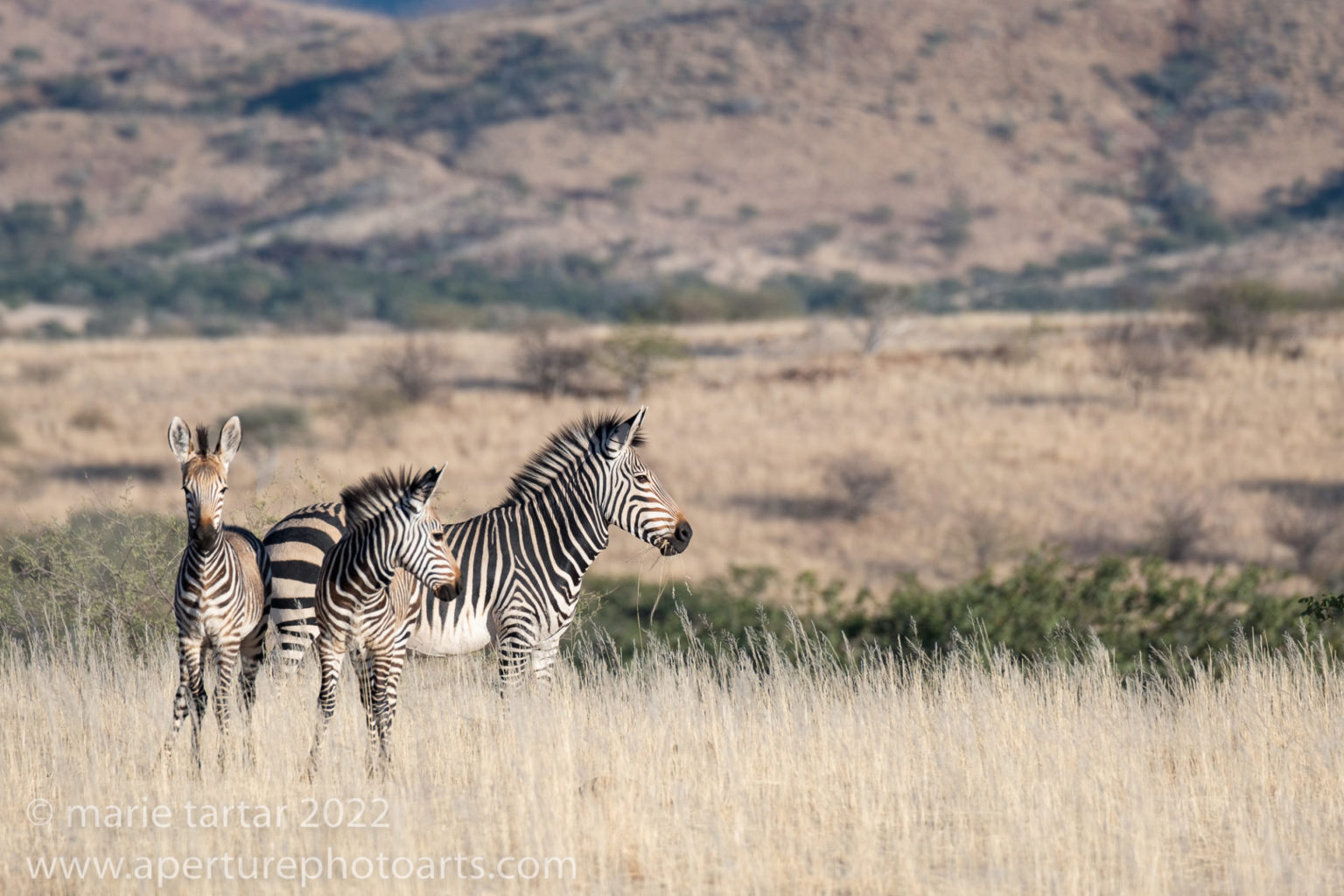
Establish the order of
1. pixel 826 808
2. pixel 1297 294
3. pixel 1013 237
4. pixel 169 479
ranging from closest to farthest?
pixel 826 808 < pixel 169 479 < pixel 1297 294 < pixel 1013 237

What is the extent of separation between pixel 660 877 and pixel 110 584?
6.77m

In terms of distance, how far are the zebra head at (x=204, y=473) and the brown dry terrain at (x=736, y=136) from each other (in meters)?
92.3

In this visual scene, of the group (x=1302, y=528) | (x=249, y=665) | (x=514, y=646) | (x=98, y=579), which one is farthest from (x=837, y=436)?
(x=249, y=665)

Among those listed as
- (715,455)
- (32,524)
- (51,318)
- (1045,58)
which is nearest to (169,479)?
(715,455)

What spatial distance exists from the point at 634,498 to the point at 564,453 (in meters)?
0.58

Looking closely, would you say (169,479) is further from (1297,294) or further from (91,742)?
(1297,294)

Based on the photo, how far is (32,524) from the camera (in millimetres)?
12086

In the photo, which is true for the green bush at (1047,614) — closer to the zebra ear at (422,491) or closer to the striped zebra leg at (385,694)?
the striped zebra leg at (385,694)

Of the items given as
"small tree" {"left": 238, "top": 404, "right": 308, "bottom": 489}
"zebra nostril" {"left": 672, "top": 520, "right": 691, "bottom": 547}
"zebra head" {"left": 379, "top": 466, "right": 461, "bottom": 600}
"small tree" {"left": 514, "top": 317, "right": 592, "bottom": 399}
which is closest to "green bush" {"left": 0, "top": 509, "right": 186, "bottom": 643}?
"zebra head" {"left": 379, "top": 466, "right": 461, "bottom": 600}

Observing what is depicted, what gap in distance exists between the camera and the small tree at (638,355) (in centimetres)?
4591

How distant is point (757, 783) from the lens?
759 centimetres

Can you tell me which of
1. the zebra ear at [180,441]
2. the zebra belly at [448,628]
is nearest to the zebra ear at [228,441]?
the zebra ear at [180,441]

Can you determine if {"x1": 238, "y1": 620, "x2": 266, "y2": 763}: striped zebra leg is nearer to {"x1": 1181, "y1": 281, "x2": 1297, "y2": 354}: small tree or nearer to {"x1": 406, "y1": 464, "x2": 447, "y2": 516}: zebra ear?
{"x1": 406, "y1": 464, "x2": 447, "y2": 516}: zebra ear

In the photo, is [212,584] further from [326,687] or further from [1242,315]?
[1242,315]
